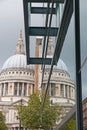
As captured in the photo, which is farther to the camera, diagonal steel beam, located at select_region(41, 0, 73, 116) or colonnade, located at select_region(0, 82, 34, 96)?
colonnade, located at select_region(0, 82, 34, 96)

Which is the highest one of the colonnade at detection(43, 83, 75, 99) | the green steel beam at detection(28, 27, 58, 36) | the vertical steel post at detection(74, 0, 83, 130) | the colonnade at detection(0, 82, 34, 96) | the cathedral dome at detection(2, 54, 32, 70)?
the vertical steel post at detection(74, 0, 83, 130)

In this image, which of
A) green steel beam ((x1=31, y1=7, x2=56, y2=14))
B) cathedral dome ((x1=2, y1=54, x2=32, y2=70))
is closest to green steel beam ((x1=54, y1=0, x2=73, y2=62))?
green steel beam ((x1=31, y1=7, x2=56, y2=14))

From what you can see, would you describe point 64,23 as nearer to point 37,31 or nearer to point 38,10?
point 38,10

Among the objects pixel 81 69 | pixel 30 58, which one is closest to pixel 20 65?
pixel 30 58

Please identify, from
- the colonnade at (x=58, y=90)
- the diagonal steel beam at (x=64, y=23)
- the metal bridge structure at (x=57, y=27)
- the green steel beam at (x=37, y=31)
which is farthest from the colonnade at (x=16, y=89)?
the diagonal steel beam at (x=64, y=23)

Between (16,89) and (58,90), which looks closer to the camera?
(58,90)

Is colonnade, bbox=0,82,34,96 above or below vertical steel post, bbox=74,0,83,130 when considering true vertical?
below

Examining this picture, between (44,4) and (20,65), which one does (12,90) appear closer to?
(20,65)

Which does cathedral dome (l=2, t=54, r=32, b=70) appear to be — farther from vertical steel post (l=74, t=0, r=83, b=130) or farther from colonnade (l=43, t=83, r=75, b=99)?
vertical steel post (l=74, t=0, r=83, b=130)

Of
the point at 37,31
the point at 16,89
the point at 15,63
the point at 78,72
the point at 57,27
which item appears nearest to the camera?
the point at 78,72

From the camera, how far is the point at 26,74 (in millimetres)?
106750

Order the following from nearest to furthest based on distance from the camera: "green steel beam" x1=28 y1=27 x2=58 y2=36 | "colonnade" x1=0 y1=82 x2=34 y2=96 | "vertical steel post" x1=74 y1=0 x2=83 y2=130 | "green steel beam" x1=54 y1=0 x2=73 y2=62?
1. "vertical steel post" x1=74 y1=0 x2=83 y2=130
2. "green steel beam" x1=54 y1=0 x2=73 y2=62
3. "green steel beam" x1=28 y1=27 x2=58 y2=36
4. "colonnade" x1=0 y1=82 x2=34 y2=96

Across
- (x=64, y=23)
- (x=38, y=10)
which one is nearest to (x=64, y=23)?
(x=64, y=23)

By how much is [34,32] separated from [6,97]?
313 feet
